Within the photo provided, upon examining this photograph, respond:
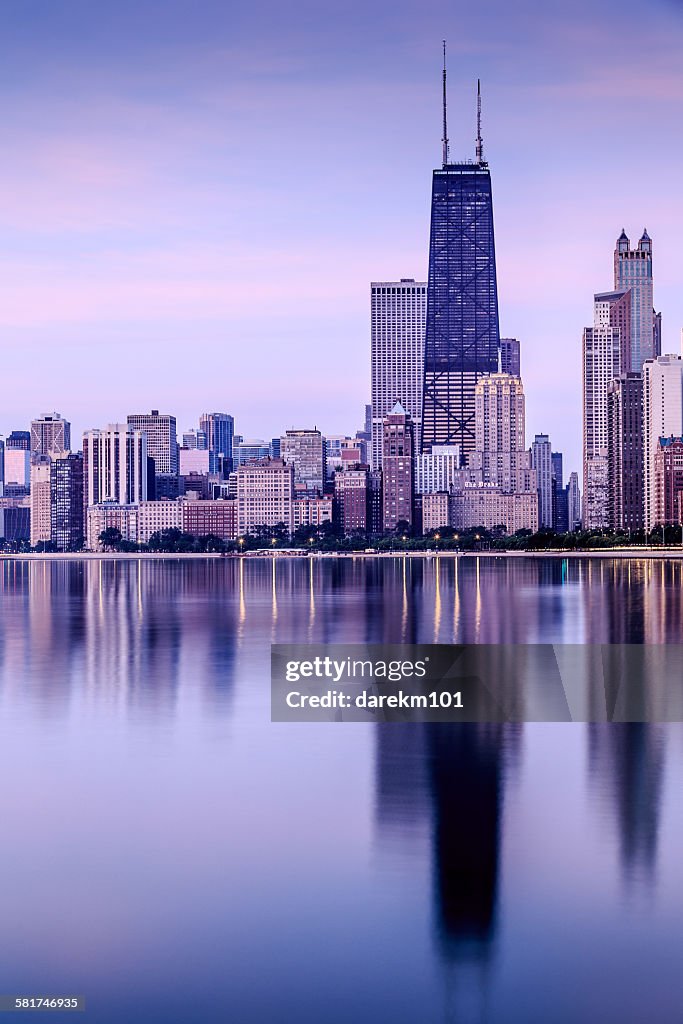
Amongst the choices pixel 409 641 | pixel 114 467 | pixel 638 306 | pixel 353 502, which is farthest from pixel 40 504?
pixel 409 641

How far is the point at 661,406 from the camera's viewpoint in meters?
127

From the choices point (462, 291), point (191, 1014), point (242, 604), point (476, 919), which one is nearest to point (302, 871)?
point (476, 919)

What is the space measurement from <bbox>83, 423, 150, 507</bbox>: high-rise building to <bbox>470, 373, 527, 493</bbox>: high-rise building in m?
42.6

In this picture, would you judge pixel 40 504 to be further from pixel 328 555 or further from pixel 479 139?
pixel 479 139

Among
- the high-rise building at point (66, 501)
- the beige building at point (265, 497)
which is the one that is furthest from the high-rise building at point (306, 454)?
the high-rise building at point (66, 501)

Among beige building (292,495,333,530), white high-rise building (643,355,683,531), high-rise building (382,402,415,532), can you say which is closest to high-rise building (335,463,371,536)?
beige building (292,495,333,530)

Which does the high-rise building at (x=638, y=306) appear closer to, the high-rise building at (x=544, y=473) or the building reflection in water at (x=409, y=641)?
the high-rise building at (x=544, y=473)

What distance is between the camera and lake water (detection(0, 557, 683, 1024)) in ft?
21.0

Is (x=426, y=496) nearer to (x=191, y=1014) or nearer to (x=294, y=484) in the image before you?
(x=294, y=484)

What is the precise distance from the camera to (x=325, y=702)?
56.0 ft

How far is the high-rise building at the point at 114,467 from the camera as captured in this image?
506 ft

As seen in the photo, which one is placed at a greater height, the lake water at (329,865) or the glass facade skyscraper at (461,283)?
the glass facade skyscraper at (461,283)

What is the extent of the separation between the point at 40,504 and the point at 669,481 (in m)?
78.4

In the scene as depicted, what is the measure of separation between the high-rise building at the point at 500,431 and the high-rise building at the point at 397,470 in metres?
13.8
